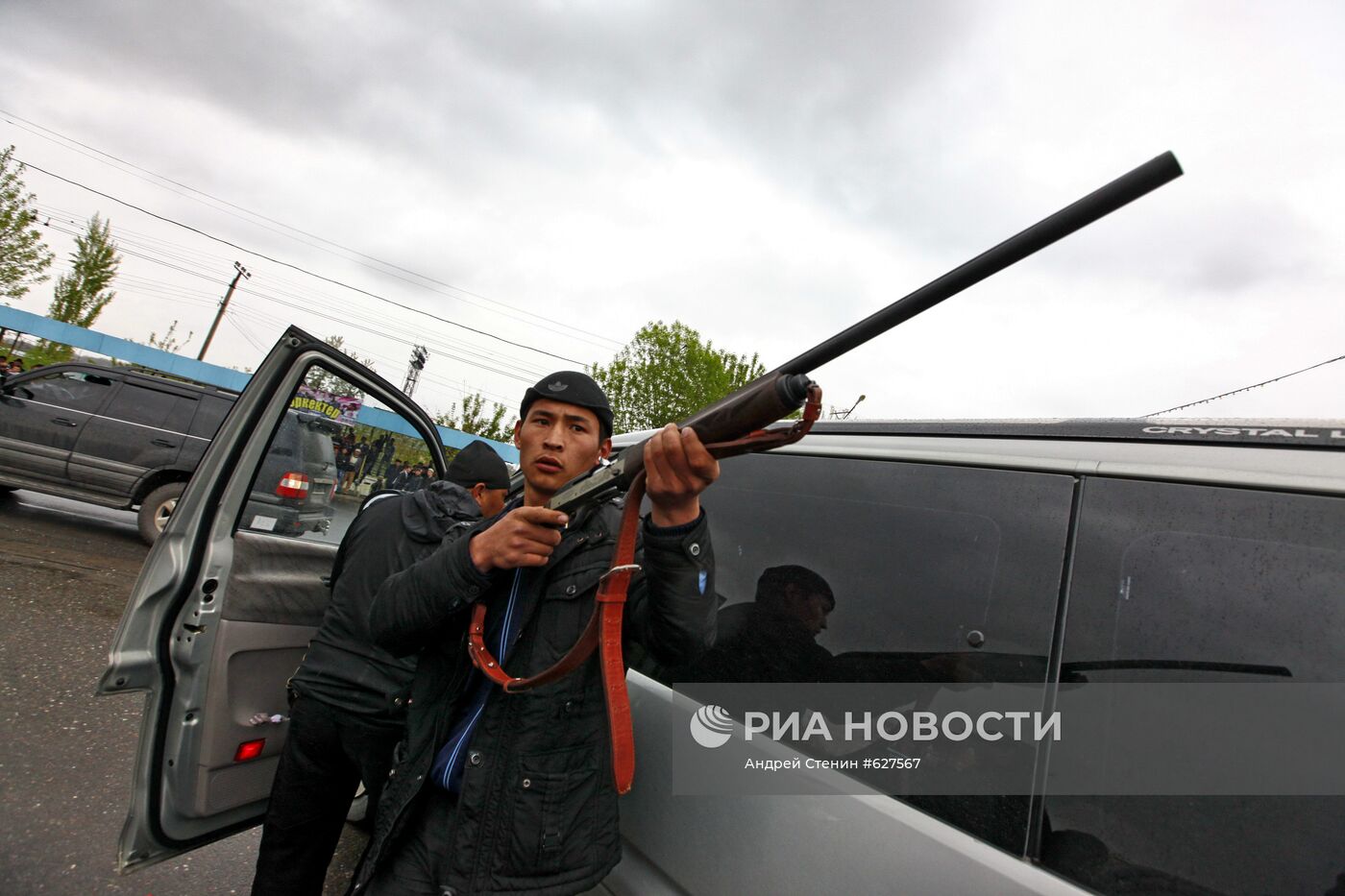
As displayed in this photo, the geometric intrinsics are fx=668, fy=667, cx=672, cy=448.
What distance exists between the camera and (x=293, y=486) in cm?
275

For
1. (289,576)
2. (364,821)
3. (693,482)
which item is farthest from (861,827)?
(364,821)

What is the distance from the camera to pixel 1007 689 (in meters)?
1.23

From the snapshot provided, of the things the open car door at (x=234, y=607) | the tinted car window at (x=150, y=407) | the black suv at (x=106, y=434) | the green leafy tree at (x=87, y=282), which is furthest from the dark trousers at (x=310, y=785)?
the green leafy tree at (x=87, y=282)

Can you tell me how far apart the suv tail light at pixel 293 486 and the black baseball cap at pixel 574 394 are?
141 centimetres

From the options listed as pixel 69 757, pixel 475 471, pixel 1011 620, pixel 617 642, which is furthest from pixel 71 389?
pixel 1011 620

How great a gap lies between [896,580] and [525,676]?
0.87 metres

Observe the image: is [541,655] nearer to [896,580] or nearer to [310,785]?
[896,580]

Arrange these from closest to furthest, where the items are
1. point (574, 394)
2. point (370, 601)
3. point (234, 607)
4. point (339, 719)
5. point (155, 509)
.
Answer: point (574, 394)
point (339, 719)
point (370, 601)
point (234, 607)
point (155, 509)

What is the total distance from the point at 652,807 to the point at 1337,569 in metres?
1.47

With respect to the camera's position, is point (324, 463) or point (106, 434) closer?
point (324, 463)

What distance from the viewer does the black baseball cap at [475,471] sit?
2762 mm

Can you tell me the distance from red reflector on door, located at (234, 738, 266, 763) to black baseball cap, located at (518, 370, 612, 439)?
5.78 ft

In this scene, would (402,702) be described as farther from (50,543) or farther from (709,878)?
(50,543)

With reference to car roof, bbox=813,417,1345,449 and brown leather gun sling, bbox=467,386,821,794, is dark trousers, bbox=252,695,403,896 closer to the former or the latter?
brown leather gun sling, bbox=467,386,821,794
